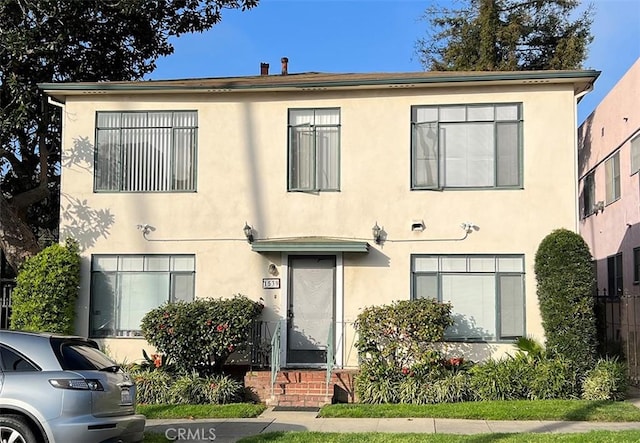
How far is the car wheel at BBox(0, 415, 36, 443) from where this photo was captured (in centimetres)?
765

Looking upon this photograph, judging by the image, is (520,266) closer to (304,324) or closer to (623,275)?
(304,324)

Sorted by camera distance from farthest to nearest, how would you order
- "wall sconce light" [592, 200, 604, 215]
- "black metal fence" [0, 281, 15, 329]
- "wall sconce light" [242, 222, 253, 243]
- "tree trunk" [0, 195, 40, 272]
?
"wall sconce light" [592, 200, 604, 215]
"tree trunk" [0, 195, 40, 272]
"black metal fence" [0, 281, 15, 329]
"wall sconce light" [242, 222, 253, 243]

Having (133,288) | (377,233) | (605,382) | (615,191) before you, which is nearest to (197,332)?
(133,288)

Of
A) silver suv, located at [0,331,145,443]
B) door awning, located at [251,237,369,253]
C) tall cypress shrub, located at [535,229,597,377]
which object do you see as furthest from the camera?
door awning, located at [251,237,369,253]

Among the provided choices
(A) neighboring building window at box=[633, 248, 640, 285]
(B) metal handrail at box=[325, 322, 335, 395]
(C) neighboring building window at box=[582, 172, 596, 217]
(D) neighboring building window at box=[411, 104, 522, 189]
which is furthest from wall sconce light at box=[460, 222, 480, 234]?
(C) neighboring building window at box=[582, 172, 596, 217]

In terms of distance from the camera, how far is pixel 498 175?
14609 mm

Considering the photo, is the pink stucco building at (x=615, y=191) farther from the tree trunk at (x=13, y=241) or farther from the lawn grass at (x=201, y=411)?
the tree trunk at (x=13, y=241)

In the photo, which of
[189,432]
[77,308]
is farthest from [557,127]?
[77,308]

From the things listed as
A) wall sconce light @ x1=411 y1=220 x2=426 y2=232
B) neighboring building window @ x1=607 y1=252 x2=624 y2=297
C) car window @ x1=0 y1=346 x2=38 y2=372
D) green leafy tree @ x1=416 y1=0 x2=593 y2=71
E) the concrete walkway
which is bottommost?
the concrete walkway

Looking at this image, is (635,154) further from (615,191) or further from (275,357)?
(275,357)

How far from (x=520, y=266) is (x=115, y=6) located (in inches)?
476

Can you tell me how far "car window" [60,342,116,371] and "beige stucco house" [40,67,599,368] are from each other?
19.8ft

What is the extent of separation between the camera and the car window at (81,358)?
26.5ft

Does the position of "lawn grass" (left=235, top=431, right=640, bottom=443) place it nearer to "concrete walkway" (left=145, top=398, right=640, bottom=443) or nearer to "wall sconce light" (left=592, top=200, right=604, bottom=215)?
"concrete walkway" (left=145, top=398, right=640, bottom=443)
